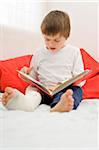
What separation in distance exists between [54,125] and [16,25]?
129cm

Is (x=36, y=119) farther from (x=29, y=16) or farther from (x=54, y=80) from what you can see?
(x=29, y=16)

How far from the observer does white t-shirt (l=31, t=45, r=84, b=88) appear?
135 cm

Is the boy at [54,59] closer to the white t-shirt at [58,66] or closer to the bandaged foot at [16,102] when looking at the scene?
the white t-shirt at [58,66]

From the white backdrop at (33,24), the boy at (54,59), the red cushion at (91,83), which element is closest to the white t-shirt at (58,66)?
the boy at (54,59)

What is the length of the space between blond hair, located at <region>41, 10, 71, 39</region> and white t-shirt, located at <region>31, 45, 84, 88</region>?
9 cm

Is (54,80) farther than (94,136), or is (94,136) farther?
(54,80)

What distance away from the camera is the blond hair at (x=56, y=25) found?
4.37 feet

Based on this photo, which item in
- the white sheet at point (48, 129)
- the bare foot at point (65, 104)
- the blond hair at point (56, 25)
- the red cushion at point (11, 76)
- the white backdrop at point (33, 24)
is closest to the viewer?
the white sheet at point (48, 129)

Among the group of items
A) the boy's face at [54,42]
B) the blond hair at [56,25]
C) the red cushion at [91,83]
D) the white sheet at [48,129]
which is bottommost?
the red cushion at [91,83]

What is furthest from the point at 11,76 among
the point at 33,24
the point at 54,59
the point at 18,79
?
the point at 33,24

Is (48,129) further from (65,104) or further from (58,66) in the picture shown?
(58,66)

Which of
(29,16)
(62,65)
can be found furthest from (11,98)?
(29,16)

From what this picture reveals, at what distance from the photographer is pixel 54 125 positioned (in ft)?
2.83

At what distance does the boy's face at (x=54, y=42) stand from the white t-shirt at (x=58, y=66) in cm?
2
